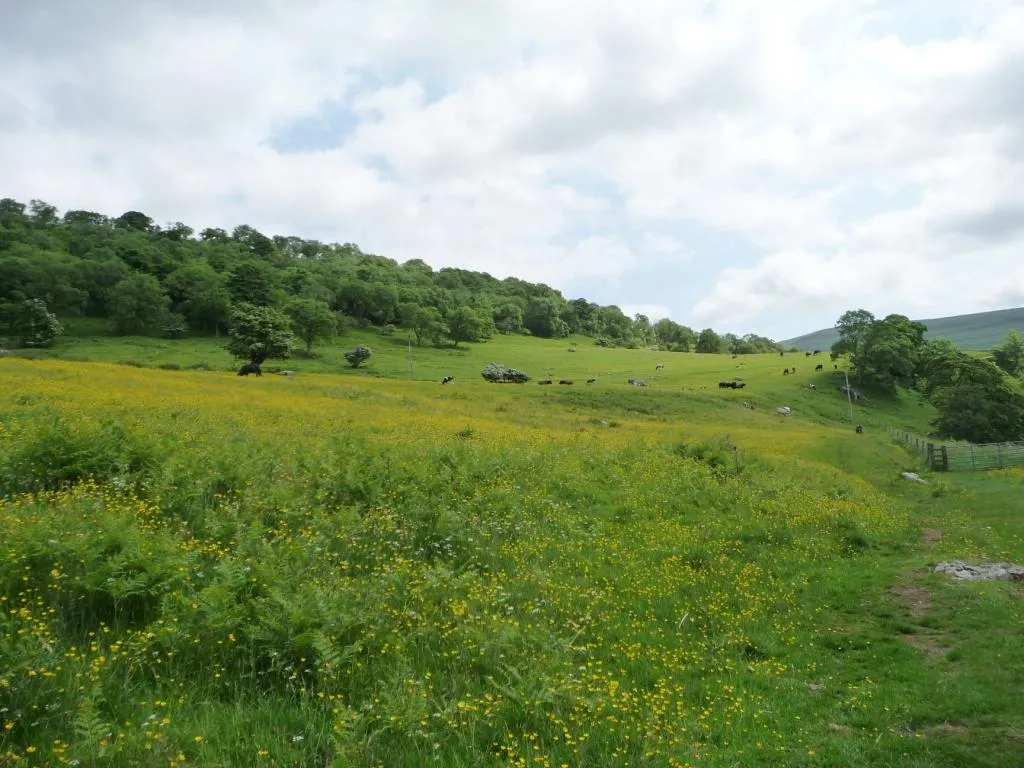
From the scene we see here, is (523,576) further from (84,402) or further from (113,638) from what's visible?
(84,402)

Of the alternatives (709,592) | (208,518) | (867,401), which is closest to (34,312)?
(208,518)

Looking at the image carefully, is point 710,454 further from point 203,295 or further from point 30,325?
point 203,295

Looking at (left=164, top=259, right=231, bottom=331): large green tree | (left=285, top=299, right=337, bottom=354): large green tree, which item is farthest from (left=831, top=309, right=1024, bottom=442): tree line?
(left=164, top=259, right=231, bottom=331): large green tree

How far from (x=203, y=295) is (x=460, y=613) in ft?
391

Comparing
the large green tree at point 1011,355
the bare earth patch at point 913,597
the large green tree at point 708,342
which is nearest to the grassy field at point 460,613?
the bare earth patch at point 913,597

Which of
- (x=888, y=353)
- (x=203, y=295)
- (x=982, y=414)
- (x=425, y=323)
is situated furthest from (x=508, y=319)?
(x=982, y=414)

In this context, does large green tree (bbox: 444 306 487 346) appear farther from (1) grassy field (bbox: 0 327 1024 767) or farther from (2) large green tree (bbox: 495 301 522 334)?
(1) grassy field (bbox: 0 327 1024 767)

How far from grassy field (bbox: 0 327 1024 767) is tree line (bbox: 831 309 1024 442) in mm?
59250

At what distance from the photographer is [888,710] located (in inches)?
303

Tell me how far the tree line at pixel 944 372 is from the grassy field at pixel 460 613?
59250 millimetres

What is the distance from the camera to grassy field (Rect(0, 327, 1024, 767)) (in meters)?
6.12

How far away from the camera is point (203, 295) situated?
11112 cm

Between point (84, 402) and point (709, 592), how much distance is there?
2546cm

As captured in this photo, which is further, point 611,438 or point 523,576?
point 611,438
